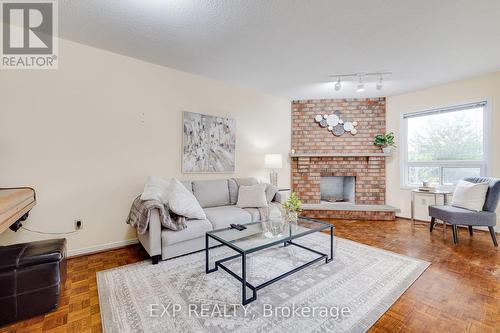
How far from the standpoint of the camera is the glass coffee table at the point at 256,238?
173 cm

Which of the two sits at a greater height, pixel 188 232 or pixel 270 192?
pixel 270 192

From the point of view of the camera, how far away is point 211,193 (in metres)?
3.28

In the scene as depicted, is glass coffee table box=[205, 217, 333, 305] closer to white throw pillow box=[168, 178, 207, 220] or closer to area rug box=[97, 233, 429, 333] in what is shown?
area rug box=[97, 233, 429, 333]

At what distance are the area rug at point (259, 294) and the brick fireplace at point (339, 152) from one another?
2232mm

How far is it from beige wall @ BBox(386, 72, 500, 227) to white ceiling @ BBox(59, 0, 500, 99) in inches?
10.6

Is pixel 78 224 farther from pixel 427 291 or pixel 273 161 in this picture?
pixel 427 291

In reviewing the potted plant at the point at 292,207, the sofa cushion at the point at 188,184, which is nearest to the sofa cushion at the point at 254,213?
the potted plant at the point at 292,207

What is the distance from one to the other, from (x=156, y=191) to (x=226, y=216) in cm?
88

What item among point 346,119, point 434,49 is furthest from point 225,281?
point 346,119

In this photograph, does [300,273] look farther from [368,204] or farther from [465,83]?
[465,83]

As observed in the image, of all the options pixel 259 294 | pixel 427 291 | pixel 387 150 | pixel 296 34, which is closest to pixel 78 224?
pixel 259 294

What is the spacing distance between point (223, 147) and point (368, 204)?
3176mm

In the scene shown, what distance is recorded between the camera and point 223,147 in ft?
12.4

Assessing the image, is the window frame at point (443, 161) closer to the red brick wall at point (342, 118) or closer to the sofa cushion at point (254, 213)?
the red brick wall at point (342, 118)
